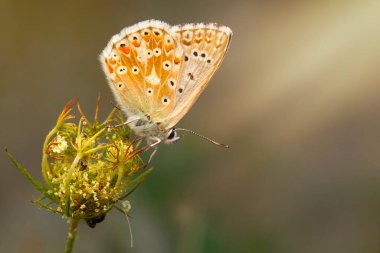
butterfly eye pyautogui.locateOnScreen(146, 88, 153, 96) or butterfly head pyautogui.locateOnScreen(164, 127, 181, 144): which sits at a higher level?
butterfly eye pyautogui.locateOnScreen(146, 88, 153, 96)

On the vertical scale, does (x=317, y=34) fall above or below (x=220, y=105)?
above

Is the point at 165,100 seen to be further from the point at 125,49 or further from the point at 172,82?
the point at 125,49

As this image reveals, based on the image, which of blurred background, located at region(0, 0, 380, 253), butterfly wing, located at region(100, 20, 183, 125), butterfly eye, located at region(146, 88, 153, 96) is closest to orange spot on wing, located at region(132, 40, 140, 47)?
butterfly wing, located at region(100, 20, 183, 125)

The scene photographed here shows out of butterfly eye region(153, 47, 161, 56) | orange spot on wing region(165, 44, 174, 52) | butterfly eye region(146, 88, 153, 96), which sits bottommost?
butterfly eye region(146, 88, 153, 96)

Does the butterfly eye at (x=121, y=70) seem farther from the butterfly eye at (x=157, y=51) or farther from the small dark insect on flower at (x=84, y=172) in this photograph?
the small dark insect on flower at (x=84, y=172)

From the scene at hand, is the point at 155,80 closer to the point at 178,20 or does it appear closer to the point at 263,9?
the point at 178,20

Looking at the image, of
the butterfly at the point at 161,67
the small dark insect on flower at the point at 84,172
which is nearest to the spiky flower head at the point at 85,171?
the small dark insect on flower at the point at 84,172

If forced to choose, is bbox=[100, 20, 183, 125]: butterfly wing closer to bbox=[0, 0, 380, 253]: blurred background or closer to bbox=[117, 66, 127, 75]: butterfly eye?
bbox=[117, 66, 127, 75]: butterfly eye

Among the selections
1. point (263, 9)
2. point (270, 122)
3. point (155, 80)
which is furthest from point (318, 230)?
point (155, 80)
